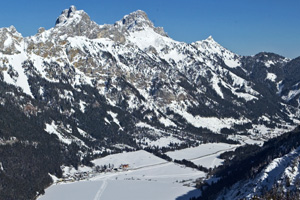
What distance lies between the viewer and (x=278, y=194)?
15950cm

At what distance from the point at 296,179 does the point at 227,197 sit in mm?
27302

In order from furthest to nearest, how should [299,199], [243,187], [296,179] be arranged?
[243,187], [296,179], [299,199]

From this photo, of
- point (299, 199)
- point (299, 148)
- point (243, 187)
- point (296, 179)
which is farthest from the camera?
point (299, 148)

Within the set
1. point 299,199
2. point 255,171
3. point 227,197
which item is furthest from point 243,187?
point 299,199

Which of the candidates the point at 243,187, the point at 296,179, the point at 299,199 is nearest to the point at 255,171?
the point at 243,187

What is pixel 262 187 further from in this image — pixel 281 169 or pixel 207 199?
pixel 207 199

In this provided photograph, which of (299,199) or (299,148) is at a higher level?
(299,148)

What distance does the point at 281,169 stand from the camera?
17938cm

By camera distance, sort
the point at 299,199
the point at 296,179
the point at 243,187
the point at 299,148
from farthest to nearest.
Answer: the point at 299,148 < the point at 243,187 < the point at 296,179 < the point at 299,199

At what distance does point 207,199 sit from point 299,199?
172 ft

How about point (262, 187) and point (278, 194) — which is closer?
point (278, 194)

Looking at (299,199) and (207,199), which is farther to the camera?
(207,199)

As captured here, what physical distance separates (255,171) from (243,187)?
1905cm

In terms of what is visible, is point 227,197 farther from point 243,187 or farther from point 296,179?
point 296,179
